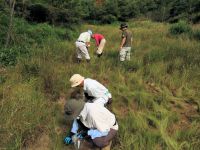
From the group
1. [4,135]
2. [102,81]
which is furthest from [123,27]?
[4,135]

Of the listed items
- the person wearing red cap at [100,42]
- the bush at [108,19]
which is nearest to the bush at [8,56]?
the person wearing red cap at [100,42]

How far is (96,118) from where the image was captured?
4.39 m

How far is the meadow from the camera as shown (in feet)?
15.5

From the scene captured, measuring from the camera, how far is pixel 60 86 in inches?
269

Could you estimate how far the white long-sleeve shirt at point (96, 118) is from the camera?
438cm

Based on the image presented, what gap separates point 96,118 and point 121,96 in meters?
2.19

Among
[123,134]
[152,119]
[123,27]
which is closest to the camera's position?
[123,134]

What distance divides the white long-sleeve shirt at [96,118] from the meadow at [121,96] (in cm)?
45

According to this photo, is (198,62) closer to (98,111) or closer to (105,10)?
(98,111)

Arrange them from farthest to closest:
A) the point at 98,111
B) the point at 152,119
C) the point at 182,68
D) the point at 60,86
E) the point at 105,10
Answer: the point at 105,10 → the point at 182,68 → the point at 60,86 → the point at 152,119 → the point at 98,111

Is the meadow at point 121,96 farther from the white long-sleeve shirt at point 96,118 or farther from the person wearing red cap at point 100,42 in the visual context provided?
the white long-sleeve shirt at point 96,118

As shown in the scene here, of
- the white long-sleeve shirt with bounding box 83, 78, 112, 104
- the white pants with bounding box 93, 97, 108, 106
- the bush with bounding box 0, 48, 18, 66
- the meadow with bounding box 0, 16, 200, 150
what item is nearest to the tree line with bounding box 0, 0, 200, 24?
the bush with bounding box 0, 48, 18, 66

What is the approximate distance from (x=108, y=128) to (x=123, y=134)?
534mm

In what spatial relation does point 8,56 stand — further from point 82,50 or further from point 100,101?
point 100,101
